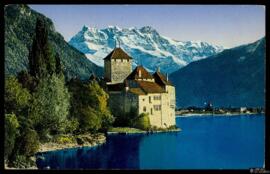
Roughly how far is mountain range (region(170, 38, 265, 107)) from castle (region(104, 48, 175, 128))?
0.69 ft

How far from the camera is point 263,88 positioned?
14625 mm

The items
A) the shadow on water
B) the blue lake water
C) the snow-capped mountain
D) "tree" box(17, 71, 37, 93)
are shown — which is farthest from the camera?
"tree" box(17, 71, 37, 93)

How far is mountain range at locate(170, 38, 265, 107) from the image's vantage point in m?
15.1

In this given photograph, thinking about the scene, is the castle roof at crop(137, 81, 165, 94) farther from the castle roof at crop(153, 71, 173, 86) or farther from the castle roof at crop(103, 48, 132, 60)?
the castle roof at crop(103, 48, 132, 60)

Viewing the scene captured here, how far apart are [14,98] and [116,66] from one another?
1837 mm

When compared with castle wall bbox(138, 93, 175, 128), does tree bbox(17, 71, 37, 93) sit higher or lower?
higher

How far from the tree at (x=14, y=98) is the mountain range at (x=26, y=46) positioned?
0.55ft

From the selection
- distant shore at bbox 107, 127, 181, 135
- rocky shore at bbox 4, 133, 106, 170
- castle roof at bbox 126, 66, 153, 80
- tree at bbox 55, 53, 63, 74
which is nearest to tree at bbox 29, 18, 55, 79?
tree at bbox 55, 53, 63, 74

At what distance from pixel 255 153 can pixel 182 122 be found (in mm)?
1843

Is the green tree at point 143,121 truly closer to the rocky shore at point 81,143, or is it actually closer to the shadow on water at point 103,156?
the shadow on water at point 103,156

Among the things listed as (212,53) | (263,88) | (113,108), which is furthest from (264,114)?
A: (113,108)

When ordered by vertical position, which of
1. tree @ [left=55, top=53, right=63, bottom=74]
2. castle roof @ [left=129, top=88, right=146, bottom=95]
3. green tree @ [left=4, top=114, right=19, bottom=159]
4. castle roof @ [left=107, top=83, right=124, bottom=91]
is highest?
tree @ [left=55, top=53, right=63, bottom=74]

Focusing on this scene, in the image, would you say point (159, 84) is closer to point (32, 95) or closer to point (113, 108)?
point (113, 108)

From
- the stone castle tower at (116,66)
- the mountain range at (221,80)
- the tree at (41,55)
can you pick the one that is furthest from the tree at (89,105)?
the mountain range at (221,80)
